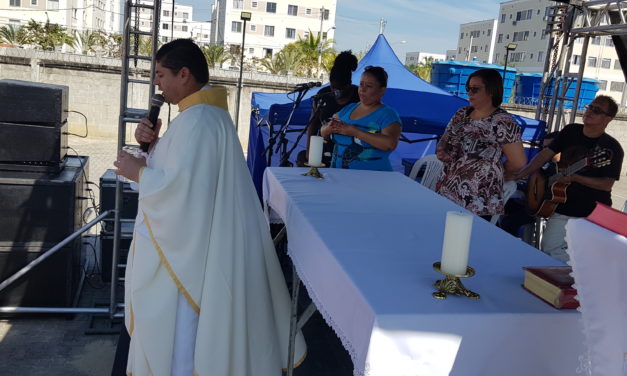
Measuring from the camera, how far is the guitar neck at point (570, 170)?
366cm

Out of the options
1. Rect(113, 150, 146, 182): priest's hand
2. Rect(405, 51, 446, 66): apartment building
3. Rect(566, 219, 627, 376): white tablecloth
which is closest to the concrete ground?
Rect(113, 150, 146, 182): priest's hand

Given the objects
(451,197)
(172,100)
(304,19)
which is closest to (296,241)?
(172,100)

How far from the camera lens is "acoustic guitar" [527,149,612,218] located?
359 cm

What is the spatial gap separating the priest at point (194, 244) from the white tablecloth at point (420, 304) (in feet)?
0.86

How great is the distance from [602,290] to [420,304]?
1.30 ft

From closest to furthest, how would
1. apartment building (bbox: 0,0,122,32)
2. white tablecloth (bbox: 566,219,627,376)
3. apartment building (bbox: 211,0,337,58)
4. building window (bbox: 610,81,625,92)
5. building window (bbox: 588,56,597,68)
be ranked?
white tablecloth (bbox: 566,219,627,376), apartment building (bbox: 0,0,122,32), building window (bbox: 610,81,625,92), building window (bbox: 588,56,597,68), apartment building (bbox: 211,0,337,58)

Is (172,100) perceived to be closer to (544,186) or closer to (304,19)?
(544,186)

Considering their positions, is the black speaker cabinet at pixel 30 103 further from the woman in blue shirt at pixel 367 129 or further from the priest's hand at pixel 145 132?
the woman in blue shirt at pixel 367 129

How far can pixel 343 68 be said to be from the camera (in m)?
3.96

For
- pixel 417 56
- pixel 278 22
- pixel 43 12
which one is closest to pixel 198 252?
pixel 43 12

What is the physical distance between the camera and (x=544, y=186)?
3.93 meters

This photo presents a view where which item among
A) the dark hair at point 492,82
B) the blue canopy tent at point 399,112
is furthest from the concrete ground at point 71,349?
the blue canopy tent at point 399,112

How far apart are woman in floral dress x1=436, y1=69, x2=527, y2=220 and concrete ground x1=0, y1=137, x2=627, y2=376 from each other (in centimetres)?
116

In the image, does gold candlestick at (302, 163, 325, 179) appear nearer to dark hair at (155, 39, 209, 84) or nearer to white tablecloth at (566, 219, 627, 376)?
dark hair at (155, 39, 209, 84)
